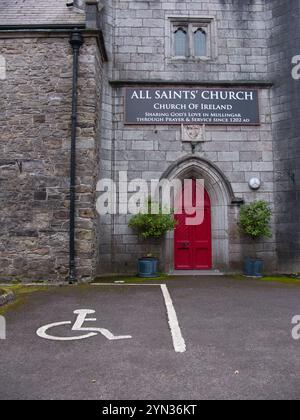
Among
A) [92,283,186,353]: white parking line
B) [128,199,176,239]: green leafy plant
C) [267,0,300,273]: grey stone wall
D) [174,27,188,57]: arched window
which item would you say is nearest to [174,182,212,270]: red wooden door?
[128,199,176,239]: green leafy plant

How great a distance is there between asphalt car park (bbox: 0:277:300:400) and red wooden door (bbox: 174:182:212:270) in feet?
10.8

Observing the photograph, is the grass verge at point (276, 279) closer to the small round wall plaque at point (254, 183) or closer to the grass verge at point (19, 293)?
the small round wall plaque at point (254, 183)

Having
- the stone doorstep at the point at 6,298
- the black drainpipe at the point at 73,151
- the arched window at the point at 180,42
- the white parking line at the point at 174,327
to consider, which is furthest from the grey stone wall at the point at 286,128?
the stone doorstep at the point at 6,298

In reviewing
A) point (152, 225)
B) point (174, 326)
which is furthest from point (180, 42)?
point (174, 326)

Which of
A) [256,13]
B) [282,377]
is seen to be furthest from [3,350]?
[256,13]

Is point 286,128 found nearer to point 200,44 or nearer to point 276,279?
point 200,44

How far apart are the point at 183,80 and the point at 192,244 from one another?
4.76m

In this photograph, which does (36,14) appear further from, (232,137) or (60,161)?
(232,137)

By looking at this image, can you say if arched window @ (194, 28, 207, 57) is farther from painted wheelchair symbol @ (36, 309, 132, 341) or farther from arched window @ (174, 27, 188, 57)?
painted wheelchair symbol @ (36, 309, 132, 341)

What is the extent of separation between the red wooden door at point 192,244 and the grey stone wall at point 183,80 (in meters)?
0.58

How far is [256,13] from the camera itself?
9883mm

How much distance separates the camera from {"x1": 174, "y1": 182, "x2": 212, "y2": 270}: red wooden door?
9234 millimetres

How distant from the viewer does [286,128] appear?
9195 millimetres

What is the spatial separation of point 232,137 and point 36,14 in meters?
6.43
